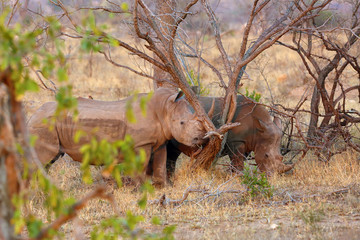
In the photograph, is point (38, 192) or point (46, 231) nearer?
point (46, 231)

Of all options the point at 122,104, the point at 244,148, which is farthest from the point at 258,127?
the point at 122,104

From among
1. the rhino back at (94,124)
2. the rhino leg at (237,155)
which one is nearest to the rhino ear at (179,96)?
the rhino back at (94,124)

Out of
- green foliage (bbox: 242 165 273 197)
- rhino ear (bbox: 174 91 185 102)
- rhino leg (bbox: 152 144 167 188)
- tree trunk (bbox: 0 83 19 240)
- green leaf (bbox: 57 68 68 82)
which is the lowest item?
green foliage (bbox: 242 165 273 197)

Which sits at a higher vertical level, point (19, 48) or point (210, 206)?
point (19, 48)

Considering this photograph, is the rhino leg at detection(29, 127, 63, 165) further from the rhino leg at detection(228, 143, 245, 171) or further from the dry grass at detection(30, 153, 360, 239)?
the rhino leg at detection(228, 143, 245, 171)

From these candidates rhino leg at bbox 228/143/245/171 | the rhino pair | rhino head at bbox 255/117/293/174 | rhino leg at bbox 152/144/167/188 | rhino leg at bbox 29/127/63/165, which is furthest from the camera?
rhino leg at bbox 228/143/245/171

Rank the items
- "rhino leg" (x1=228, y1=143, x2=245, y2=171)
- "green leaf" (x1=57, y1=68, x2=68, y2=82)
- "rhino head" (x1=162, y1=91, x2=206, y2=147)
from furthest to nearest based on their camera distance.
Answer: "rhino leg" (x1=228, y1=143, x2=245, y2=171) < "rhino head" (x1=162, y1=91, x2=206, y2=147) < "green leaf" (x1=57, y1=68, x2=68, y2=82)

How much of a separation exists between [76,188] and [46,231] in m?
4.97

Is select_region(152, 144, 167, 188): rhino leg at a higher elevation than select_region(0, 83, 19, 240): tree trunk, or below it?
below

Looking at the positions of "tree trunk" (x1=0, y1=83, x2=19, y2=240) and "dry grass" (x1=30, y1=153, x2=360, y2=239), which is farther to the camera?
"dry grass" (x1=30, y1=153, x2=360, y2=239)

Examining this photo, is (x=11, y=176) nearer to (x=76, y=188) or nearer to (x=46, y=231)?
(x=46, y=231)

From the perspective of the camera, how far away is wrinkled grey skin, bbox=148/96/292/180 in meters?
7.93

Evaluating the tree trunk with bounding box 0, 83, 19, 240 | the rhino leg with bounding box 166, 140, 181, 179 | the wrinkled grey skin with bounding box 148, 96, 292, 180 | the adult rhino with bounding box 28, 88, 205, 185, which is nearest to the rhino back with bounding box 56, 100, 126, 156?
the adult rhino with bounding box 28, 88, 205, 185

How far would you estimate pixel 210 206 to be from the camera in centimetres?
611
